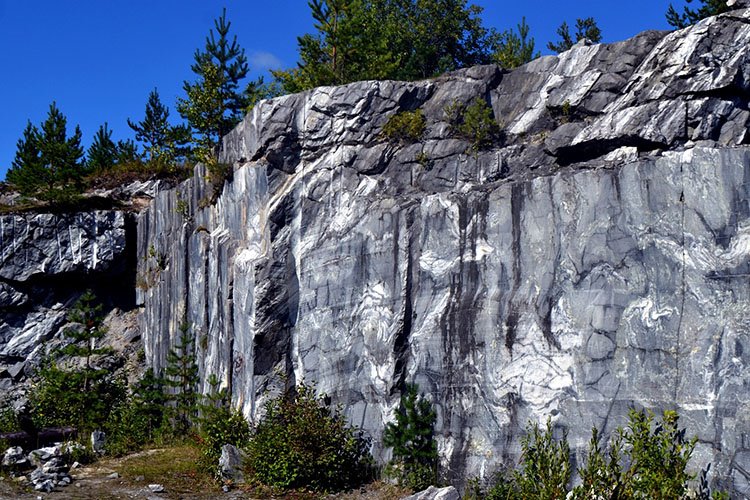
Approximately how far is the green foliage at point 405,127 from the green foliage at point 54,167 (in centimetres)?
1446

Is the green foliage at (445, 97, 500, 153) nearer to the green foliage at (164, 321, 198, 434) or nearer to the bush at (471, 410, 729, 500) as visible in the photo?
the bush at (471, 410, 729, 500)

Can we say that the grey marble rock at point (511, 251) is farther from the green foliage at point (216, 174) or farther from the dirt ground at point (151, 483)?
the dirt ground at point (151, 483)

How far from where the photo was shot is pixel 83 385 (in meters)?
20.6

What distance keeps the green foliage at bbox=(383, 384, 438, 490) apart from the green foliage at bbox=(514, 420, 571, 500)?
5.69 feet

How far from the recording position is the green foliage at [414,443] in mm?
12453

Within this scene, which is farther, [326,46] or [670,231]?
[326,46]

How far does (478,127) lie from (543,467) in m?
6.19

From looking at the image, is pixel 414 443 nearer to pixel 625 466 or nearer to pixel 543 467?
pixel 543 467

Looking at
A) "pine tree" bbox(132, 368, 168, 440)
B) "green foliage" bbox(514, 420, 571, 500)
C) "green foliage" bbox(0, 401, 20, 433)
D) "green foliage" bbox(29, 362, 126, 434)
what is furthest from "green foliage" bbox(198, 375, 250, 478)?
"green foliage" bbox(0, 401, 20, 433)

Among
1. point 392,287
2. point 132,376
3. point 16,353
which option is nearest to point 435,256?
point 392,287

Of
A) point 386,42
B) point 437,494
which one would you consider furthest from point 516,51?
point 437,494

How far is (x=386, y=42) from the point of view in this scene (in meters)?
22.8

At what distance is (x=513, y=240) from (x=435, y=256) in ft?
5.23

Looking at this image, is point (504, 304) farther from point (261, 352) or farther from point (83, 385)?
point (83, 385)
